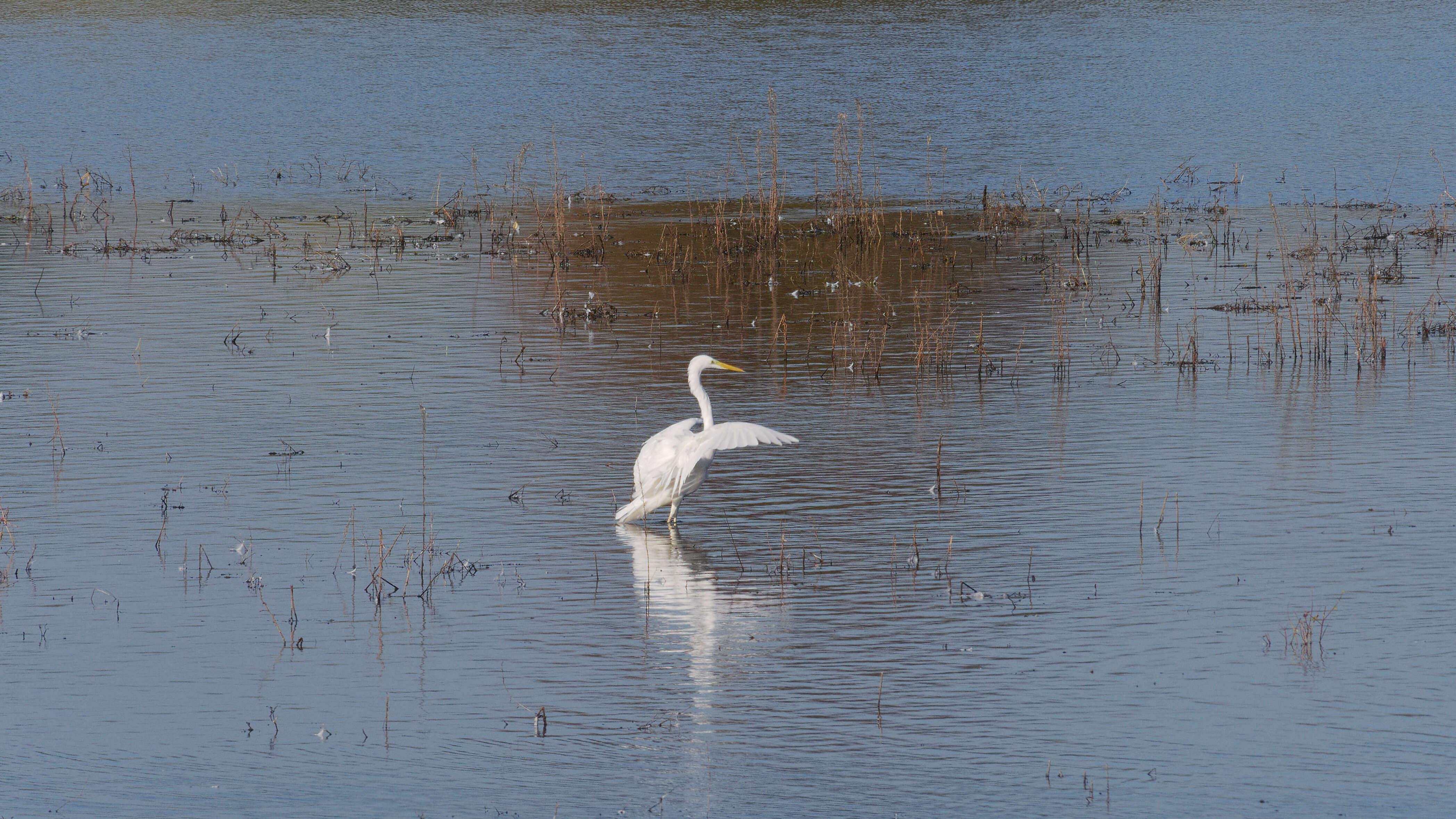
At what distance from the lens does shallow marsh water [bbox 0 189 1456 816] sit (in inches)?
341

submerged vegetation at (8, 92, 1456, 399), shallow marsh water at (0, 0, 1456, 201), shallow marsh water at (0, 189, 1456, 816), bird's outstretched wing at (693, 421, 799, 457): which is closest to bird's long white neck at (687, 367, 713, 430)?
bird's outstretched wing at (693, 421, 799, 457)

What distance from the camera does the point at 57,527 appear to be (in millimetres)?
12812

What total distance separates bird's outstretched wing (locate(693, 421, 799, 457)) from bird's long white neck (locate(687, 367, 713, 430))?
0.14 metres

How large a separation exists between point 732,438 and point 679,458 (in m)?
0.39

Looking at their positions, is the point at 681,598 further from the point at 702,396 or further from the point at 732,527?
the point at 702,396

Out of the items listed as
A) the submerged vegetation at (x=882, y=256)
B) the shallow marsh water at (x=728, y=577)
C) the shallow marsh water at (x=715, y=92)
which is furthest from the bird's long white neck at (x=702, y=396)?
the shallow marsh water at (x=715, y=92)

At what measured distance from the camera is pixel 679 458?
12.8 m

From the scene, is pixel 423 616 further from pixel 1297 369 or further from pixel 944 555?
pixel 1297 369

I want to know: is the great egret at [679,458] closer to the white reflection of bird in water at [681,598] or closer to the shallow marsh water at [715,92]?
the white reflection of bird in water at [681,598]

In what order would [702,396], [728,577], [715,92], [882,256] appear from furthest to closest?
[715,92], [882,256], [702,396], [728,577]

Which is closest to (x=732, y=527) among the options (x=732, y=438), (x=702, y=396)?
(x=732, y=438)

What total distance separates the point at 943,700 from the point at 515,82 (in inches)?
1527

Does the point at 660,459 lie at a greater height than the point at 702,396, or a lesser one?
lesser

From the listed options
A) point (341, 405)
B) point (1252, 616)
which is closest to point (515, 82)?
point (341, 405)
